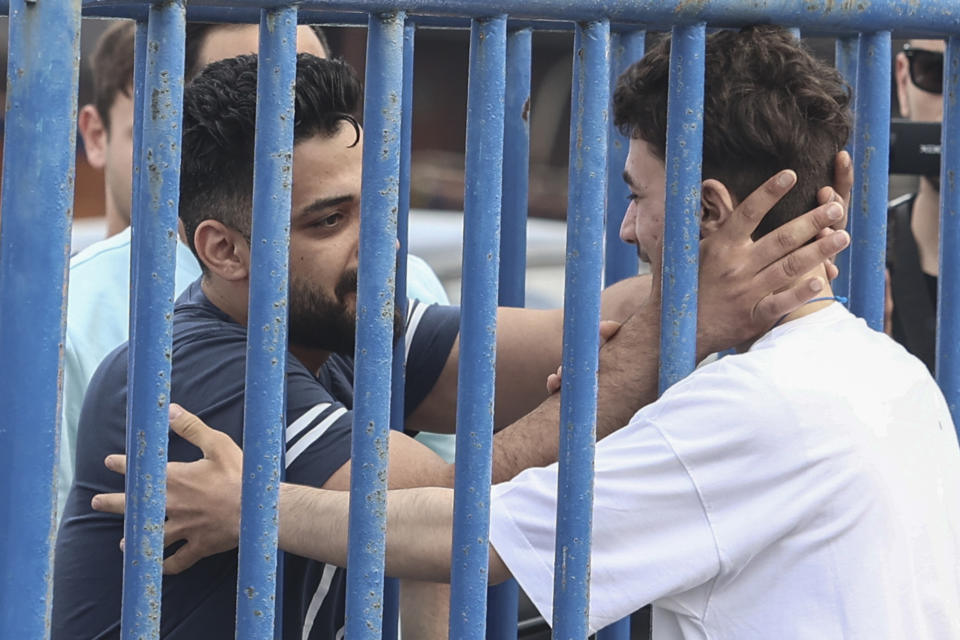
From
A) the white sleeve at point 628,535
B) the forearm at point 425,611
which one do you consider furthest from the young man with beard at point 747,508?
the forearm at point 425,611

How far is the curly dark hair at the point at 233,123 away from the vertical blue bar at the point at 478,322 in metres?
0.73

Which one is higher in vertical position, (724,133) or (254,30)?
(254,30)

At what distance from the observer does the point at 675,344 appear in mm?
1770

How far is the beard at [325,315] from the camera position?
2.30 metres

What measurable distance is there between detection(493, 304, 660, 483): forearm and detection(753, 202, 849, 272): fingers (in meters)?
0.19

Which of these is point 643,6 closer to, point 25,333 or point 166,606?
point 25,333

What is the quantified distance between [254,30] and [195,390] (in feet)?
4.20

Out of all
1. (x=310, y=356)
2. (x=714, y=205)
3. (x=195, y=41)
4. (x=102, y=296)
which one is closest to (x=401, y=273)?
(x=310, y=356)

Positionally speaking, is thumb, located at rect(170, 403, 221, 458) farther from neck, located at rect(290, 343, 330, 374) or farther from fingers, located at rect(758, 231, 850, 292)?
fingers, located at rect(758, 231, 850, 292)

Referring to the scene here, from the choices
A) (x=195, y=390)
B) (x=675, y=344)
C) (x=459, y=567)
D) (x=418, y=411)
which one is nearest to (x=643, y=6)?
(x=675, y=344)

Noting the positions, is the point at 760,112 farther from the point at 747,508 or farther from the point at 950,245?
the point at 747,508

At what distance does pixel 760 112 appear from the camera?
1890 mm

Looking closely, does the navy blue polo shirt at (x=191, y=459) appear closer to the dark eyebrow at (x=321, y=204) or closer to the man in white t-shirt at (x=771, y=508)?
the dark eyebrow at (x=321, y=204)

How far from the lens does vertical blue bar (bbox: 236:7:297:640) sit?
1.45 metres
